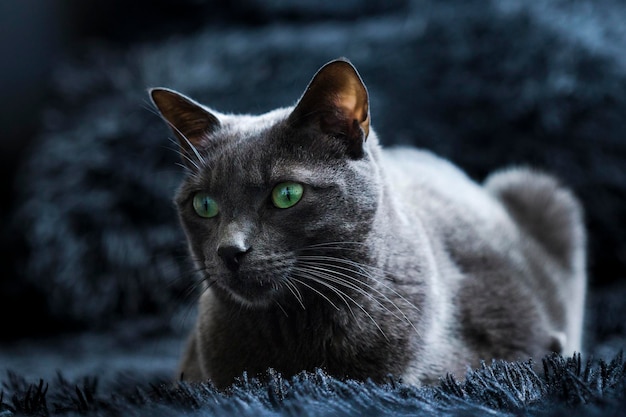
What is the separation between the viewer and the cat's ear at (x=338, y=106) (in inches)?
30.0

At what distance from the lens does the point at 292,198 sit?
756mm

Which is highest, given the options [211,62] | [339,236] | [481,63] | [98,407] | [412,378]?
[481,63]

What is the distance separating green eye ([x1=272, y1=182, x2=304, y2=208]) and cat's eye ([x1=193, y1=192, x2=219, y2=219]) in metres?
0.08

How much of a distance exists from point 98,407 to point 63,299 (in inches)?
27.5

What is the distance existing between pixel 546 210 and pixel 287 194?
25.3 inches

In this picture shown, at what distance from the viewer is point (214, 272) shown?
0.76m

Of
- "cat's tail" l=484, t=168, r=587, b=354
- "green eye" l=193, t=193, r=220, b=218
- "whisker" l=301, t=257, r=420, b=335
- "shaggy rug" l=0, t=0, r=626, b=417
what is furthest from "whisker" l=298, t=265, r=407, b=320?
"shaggy rug" l=0, t=0, r=626, b=417

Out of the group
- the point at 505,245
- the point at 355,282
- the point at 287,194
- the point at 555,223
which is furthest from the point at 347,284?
the point at 555,223

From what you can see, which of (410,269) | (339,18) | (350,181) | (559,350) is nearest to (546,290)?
(559,350)

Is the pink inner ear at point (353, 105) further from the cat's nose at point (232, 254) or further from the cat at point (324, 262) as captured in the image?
the cat's nose at point (232, 254)

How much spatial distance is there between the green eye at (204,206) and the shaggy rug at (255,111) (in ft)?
1.86

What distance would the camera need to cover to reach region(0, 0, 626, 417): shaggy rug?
1.41m

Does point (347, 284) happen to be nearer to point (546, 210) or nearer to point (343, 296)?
point (343, 296)

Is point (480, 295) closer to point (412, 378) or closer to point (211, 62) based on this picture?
point (412, 378)
